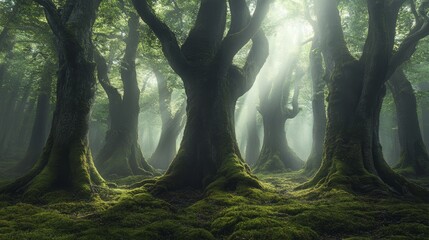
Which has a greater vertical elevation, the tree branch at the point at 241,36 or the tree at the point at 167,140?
the tree branch at the point at 241,36

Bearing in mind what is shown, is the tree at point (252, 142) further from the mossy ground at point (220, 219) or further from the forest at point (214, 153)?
the mossy ground at point (220, 219)

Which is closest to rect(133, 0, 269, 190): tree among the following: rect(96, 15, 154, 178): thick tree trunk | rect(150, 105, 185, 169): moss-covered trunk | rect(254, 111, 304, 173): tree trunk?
rect(96, 15, 154, 178): thick tree trunk

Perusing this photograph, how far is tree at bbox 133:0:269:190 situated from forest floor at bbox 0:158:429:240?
2.10 meters

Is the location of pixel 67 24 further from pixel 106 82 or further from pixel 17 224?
pixel 106 82

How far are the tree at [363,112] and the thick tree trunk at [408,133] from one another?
26.8ft

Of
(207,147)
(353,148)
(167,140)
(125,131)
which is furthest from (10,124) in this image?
(353,148)

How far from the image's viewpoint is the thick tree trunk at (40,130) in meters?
24.9

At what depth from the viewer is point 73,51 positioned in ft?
42.1

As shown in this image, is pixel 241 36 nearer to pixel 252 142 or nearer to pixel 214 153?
Answer: pixel 214 153

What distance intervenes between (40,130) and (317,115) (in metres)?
21.0

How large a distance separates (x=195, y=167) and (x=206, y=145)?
3.30 ft

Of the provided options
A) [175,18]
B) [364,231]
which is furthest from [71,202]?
[175,18]

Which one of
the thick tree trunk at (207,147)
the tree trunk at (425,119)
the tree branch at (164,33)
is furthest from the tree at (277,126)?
the tree trunk at (425,119)

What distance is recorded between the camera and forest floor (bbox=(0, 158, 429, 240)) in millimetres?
7109
